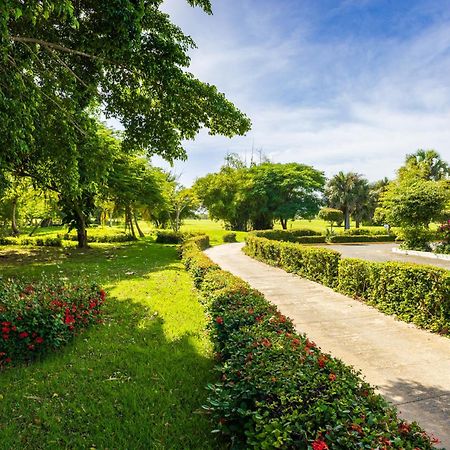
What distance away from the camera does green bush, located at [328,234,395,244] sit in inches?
1542

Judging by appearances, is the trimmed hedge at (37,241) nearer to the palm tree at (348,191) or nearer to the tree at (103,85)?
the tree at (103,85)

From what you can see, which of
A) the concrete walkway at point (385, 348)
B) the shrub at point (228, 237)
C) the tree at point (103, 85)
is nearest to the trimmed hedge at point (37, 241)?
the shrub at point (228, 237)

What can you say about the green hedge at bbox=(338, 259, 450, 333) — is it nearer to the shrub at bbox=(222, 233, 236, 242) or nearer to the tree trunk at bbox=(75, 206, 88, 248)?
the tree trunk at bbox=(75, 206, 88, 248)

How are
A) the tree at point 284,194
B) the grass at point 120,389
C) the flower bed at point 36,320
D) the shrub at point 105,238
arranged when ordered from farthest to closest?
the tree at point 284,194, the shrub at point 105,238, the flower bed at point 36,320, the grass at point 120,389

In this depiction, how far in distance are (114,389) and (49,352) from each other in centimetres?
213

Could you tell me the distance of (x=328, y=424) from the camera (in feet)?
8.93

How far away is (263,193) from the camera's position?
4903cm

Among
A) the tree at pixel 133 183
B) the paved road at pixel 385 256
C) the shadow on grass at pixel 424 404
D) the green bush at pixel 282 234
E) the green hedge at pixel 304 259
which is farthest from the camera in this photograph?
the green bush at pixel 282 234

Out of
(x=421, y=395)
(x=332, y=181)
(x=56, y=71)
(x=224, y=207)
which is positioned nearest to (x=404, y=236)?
(x=421, y=395)

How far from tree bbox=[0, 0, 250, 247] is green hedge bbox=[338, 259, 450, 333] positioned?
616cm

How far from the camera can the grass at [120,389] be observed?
4.03 meters

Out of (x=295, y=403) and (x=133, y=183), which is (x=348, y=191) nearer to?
(x=133, y=183)

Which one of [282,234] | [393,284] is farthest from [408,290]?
[282,234]

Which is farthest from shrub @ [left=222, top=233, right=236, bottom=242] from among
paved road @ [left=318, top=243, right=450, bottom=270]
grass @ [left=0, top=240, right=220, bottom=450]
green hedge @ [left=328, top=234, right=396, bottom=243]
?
grass @ [left=0, top=240, right=220, bottom=450]
